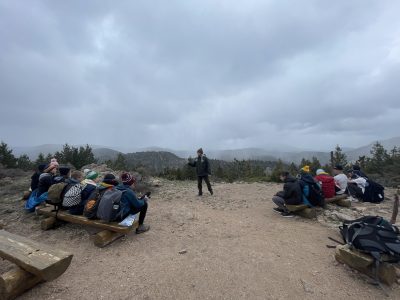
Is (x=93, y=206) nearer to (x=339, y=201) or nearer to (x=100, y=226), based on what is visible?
(x=100, y=226)

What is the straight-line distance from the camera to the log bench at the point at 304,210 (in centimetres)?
698

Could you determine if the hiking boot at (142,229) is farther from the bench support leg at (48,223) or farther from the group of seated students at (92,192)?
the bench support leg at (48,223)

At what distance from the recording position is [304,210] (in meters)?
7.10

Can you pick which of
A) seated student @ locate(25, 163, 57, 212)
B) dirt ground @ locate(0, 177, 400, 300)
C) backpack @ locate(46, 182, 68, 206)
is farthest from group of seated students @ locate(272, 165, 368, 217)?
seated student @ locate(25, 163, 57, 212)

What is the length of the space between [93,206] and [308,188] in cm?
586

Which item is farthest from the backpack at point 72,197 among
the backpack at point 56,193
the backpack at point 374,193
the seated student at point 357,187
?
the backpack at point 374,193

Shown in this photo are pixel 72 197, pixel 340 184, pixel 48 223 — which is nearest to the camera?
pixel 72 197

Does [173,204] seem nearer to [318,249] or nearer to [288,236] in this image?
[288,236]

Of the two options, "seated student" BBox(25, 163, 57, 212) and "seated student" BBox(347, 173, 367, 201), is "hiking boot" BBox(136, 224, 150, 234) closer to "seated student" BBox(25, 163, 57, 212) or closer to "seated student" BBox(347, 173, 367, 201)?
"seated student" BBox(25, 163, 57, 212)

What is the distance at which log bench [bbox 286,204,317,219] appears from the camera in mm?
6980

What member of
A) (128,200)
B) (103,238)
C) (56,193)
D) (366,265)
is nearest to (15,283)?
(103,238)

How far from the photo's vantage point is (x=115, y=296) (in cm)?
345

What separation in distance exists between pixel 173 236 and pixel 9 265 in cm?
307

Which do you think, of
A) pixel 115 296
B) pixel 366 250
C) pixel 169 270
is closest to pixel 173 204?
pixel 169 270
